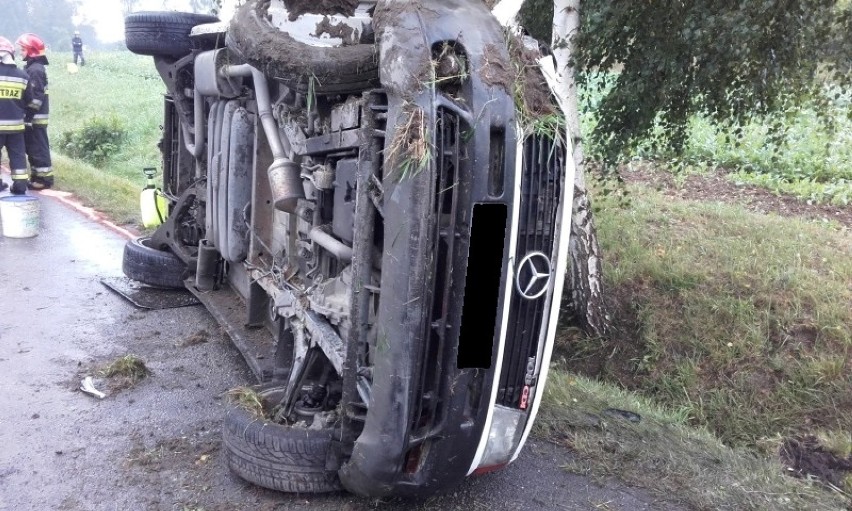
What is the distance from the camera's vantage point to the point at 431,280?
2.63 metres

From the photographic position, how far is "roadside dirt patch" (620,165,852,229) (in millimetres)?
7801

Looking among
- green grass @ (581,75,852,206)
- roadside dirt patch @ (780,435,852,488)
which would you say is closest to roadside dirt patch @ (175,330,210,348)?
roadside dirt patch @ (780,435,852,488)

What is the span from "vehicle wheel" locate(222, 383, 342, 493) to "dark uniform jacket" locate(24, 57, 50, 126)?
822 centimetres

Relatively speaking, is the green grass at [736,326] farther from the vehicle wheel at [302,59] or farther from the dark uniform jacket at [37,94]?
the dark uniform jacket at [37,94]

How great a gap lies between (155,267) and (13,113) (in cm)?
462

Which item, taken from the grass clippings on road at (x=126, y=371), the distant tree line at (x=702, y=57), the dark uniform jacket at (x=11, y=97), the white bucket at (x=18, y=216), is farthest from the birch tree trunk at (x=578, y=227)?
the dark uniform jacket at (x=11, y=97)

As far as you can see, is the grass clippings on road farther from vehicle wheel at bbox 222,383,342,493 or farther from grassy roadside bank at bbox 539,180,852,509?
grassy roadside bank at bbox 539,180,852,509

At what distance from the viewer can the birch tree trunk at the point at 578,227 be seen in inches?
207

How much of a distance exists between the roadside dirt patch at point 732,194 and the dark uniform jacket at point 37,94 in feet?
25.4

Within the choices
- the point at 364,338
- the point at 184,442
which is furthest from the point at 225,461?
the point at 364,338

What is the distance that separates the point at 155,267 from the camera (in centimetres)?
605

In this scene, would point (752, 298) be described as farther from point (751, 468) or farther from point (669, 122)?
point (751, 468)

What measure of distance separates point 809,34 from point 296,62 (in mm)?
3250

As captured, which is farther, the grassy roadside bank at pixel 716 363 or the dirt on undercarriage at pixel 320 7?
the grassy roadside bank at pixel 716 363
